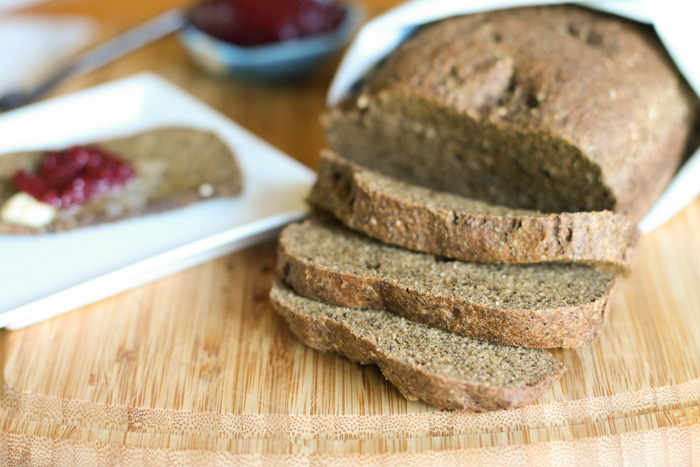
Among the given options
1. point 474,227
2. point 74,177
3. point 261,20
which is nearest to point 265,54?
point 261,20

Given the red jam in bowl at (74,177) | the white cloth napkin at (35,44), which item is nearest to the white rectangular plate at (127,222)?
the red jam in bowl at (74,177)

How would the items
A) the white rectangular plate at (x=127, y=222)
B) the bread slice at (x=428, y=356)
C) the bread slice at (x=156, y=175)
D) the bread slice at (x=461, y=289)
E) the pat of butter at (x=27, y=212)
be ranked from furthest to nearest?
the bread slice at (x=156, y=175) < the pat of butter at (x=27, y=212) < the white rectangular plate at (x=127, y=222) < the bread slice at (x=461, y=289) < the bread slice at (x=428, y=356)

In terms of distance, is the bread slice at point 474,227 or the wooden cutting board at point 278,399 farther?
the bread slice at point 474,227

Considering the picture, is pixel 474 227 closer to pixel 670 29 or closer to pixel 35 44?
pixel 670 29

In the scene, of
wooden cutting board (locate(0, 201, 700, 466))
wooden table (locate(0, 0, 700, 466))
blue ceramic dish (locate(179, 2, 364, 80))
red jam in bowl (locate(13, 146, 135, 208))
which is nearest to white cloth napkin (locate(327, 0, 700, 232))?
wooden table (locate(0, 0, 700, 466))

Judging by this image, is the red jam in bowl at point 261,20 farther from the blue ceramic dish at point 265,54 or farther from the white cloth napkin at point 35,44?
the white cloth napkin at point 35,44

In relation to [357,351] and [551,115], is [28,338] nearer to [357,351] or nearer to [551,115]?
[357,351]
